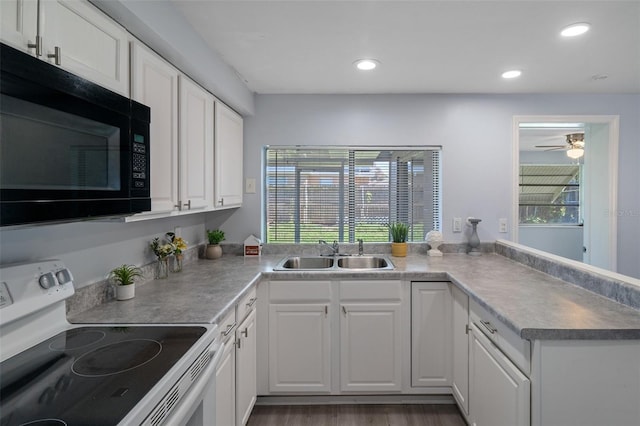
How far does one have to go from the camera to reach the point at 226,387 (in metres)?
1.56

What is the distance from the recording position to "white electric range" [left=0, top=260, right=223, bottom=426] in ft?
2.57

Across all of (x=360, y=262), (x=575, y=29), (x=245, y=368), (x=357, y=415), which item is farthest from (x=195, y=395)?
(x=575, y=29)

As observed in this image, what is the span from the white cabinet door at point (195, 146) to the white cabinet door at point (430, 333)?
4.92 feet

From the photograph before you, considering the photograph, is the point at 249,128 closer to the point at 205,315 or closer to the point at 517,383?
the point at 205,315

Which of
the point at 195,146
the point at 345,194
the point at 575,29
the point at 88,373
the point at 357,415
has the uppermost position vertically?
the point at 575,29

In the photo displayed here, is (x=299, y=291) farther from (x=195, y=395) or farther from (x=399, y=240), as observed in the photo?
(x=195, y=395)

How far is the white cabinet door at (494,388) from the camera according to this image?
1.30 m

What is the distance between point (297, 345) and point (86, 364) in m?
1.40

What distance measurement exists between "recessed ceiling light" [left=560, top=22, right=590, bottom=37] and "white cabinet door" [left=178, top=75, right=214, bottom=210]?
2.05 metres

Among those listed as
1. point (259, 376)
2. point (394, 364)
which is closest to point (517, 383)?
point (394, 364)

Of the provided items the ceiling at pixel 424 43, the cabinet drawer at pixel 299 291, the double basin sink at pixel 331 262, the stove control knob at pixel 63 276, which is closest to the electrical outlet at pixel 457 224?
the double basin sink at pixel 331 262

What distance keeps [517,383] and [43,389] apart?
159cm

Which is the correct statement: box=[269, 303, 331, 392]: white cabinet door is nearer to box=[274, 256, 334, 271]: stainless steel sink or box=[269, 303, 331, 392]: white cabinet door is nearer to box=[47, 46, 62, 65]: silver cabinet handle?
box=[274, 256, 334, 271]: stainless steel sink

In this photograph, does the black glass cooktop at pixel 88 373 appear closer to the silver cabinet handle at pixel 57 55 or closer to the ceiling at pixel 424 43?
the silver cabinet handle at pixel 57 55
